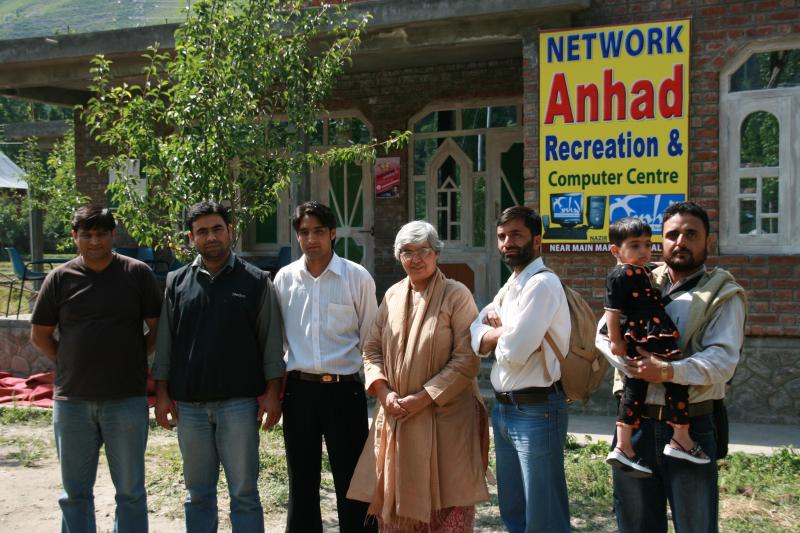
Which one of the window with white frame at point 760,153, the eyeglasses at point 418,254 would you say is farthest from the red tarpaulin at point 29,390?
the window with white frame at point 760,153

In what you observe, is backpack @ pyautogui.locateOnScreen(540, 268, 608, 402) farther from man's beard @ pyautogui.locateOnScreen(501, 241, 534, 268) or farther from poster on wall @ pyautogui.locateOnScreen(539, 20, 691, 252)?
poster on wall @ pyautogui.locateOnScreen(539, 20, 691, 252)

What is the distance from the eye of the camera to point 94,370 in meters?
4.03

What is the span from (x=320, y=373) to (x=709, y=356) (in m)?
1.92

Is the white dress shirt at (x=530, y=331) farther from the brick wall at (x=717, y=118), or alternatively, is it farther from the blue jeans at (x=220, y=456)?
the brick wall at (x=717, y=118)

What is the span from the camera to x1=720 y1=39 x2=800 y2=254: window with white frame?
693 cm

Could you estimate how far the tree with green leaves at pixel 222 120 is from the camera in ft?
17.6

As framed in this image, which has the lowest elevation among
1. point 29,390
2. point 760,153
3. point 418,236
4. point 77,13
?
point 29,390

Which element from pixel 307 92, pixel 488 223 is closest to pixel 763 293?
pixel 488 223

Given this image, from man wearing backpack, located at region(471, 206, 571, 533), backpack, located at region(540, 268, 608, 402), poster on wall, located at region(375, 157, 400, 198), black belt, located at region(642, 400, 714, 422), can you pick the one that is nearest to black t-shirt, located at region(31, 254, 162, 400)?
man wearing backpack, located at region(471, 206, 571, 533)

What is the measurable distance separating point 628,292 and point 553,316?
434mm

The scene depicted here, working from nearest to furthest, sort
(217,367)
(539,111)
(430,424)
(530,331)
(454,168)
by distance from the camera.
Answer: (530,331), (430,424), (217,367), (539,111), (454,168)

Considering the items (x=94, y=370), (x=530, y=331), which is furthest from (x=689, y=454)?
(x=94, y=370)

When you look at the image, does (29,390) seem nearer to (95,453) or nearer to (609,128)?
(95,453)

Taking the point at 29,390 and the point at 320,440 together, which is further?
the point at 29,390
